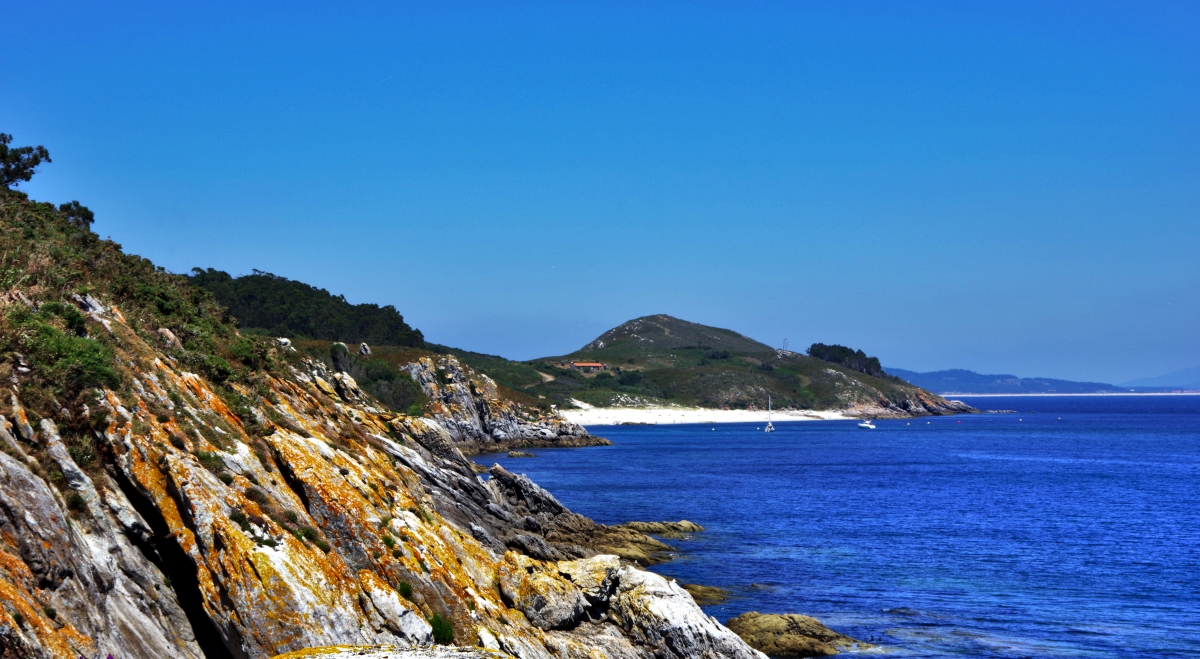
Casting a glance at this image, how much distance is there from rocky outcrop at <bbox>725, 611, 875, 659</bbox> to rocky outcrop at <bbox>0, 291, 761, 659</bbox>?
17.7 feet

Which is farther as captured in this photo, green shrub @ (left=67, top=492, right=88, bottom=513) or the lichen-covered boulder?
the lichen-covered boulder

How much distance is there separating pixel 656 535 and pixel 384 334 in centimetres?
10968

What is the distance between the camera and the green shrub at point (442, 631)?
19391 millimetres

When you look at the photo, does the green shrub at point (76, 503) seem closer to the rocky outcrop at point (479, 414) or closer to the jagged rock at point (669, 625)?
the jagged rock at point (669, 625)

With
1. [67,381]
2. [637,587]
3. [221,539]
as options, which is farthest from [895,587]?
[67,381]

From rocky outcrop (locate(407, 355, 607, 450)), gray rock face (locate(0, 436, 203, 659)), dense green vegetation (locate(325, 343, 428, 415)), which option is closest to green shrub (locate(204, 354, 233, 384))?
gray rock face (locate(0, 436, 203, 659))

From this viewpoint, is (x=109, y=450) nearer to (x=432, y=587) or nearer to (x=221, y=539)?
(x=221, y=539)

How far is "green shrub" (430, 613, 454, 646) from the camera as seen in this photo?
763 inches

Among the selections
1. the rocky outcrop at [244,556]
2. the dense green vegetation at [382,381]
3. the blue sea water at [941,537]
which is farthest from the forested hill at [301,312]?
the rocky outcrop at [244,556]

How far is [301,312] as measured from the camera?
143m

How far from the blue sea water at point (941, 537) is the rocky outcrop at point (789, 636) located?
5.73 feet

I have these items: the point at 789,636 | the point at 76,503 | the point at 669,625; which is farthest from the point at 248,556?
the point at 789,636

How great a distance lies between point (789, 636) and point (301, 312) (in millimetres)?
126960

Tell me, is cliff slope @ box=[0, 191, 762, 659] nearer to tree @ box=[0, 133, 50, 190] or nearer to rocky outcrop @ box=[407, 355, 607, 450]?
tree @ box=[0, 133, 50, 190]
